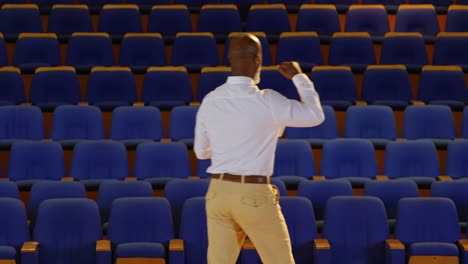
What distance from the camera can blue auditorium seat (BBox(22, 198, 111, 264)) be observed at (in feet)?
7.87

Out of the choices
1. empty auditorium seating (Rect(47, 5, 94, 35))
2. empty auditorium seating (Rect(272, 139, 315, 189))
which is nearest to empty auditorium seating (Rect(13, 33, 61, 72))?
empty auditorium seating (Rect(47, 5, 94, 35))

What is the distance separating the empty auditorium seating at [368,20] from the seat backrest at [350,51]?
0.26m

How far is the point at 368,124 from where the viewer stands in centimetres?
311

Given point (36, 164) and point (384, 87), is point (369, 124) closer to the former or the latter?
point (384, 87)

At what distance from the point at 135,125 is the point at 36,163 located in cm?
35

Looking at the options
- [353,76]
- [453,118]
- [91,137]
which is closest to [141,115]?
[91,137]

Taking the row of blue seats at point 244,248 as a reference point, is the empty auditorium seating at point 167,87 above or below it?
above

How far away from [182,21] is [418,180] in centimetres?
134

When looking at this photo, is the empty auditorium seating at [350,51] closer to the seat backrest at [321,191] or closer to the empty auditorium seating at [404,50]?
the empty auditorium seating at [404,50]

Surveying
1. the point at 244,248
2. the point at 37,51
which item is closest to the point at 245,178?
the point at 244,248

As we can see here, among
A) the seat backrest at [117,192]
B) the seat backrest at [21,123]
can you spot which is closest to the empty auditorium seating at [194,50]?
the seat backrest at [21,123]

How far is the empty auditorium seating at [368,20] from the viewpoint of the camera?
3859mm

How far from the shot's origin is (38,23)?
381cm

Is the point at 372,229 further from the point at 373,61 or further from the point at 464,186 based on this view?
the point at 373,61
